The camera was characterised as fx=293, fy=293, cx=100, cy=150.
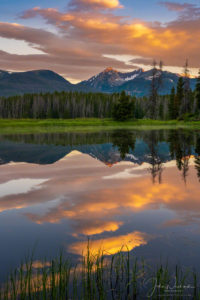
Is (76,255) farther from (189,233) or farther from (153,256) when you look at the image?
(189,233)

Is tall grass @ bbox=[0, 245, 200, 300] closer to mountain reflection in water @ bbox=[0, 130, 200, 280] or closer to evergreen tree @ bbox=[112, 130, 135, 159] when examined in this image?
mountain reflection in water @ bbox=[0, 130, 200, 280]

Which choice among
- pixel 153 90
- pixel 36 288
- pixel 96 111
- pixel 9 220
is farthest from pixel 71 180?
pixel 96 111

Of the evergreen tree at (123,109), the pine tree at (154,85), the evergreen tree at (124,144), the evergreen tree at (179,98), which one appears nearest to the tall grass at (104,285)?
the evergreen tree at (124,144)

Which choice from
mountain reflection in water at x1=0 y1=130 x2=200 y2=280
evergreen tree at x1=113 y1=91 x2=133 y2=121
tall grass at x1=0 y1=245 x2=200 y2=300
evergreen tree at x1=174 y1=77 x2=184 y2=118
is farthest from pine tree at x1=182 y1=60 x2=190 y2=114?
tall grass at x1=0 y1=245 x2=200 y2=300

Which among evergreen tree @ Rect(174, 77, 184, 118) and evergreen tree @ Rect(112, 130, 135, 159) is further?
evergreen tree @ Rect(174, 77, 184, 118)

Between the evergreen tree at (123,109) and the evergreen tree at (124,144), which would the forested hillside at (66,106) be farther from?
the evergreen tree at (124,144)

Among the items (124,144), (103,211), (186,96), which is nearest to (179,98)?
(186,96)

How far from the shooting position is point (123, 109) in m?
78.8

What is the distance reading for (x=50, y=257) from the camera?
→ 5.61 metres

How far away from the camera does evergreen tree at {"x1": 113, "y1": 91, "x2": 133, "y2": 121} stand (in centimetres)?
7918

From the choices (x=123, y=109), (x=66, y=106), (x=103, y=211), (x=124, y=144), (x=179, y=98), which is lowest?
(x=103, y=211)

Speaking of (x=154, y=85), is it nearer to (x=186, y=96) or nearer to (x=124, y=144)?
(x=186, y=96)

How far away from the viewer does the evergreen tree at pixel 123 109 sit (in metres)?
79.2

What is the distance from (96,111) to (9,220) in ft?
500
